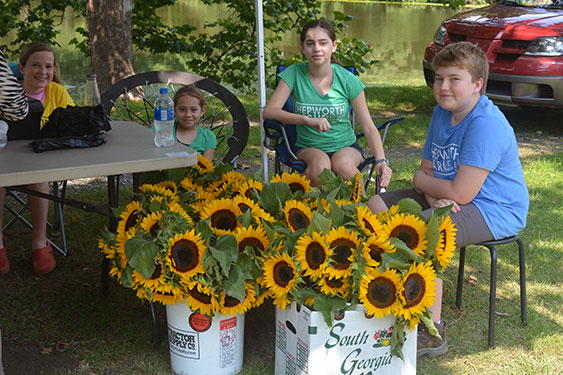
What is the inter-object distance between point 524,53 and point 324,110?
3622 mm

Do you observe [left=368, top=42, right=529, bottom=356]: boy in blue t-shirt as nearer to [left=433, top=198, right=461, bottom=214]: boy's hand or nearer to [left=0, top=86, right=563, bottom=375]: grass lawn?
[left=433, top=198, right=461, bottom=214]: boy's hand

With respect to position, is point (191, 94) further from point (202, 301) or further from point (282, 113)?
point (202, 301)

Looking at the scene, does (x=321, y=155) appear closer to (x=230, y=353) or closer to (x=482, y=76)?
(x=482, y=76)

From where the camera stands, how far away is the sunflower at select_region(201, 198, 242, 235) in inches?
101

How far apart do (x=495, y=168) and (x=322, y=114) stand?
134 cm

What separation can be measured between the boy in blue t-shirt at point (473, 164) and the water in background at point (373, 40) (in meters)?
6.02

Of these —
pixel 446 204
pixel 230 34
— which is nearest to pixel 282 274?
pixel 446 204

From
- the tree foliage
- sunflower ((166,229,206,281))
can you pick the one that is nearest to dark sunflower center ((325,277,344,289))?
sunflower ((166,229,206,281))

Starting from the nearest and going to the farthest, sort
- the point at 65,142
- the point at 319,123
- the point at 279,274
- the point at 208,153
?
the point at 279,274 → the point at 65,142 → the point at 319,123 → the point at 208,153

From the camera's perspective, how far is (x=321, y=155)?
3.71 metres

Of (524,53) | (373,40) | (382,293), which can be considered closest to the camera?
(382,293)

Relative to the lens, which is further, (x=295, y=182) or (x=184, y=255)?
(x=295, y=182)

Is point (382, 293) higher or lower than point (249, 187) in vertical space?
lower

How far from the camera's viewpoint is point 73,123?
2719 mm
